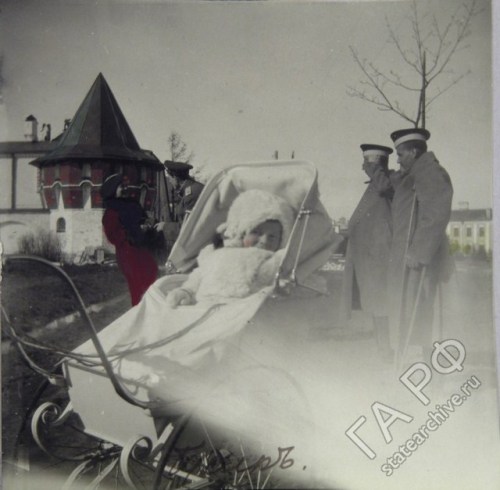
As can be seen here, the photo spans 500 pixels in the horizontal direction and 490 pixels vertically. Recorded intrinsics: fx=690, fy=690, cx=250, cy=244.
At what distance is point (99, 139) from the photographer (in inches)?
87.7

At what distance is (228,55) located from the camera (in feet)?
7.41

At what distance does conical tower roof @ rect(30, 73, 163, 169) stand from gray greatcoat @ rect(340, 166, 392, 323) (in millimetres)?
671

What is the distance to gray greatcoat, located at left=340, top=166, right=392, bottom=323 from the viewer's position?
2189 mm

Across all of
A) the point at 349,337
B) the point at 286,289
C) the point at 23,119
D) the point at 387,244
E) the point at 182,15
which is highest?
the point at 182,15

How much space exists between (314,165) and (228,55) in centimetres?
47

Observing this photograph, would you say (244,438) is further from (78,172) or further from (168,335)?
(78,172)

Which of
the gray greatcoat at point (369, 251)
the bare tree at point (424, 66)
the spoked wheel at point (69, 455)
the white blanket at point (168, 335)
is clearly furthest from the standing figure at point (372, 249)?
the spoked wheel at point (69, 455)

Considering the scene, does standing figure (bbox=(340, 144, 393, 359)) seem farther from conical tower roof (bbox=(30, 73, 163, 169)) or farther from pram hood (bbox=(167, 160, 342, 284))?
conical tower roof (bbox=(30, 73, 163, 169))

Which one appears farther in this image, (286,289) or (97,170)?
(97,170)

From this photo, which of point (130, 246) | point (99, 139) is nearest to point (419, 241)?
point (130, 246)

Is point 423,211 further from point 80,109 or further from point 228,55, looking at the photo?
point 80,109

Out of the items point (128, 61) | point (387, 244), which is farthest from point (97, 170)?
point (387, 244)

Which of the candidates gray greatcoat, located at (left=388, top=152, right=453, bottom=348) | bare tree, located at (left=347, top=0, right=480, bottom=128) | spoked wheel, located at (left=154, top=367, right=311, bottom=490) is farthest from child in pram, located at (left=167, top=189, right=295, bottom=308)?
bare tree, located at (left=347, top=0, right=480, bottom=128)

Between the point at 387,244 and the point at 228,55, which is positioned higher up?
the point at 228,55
